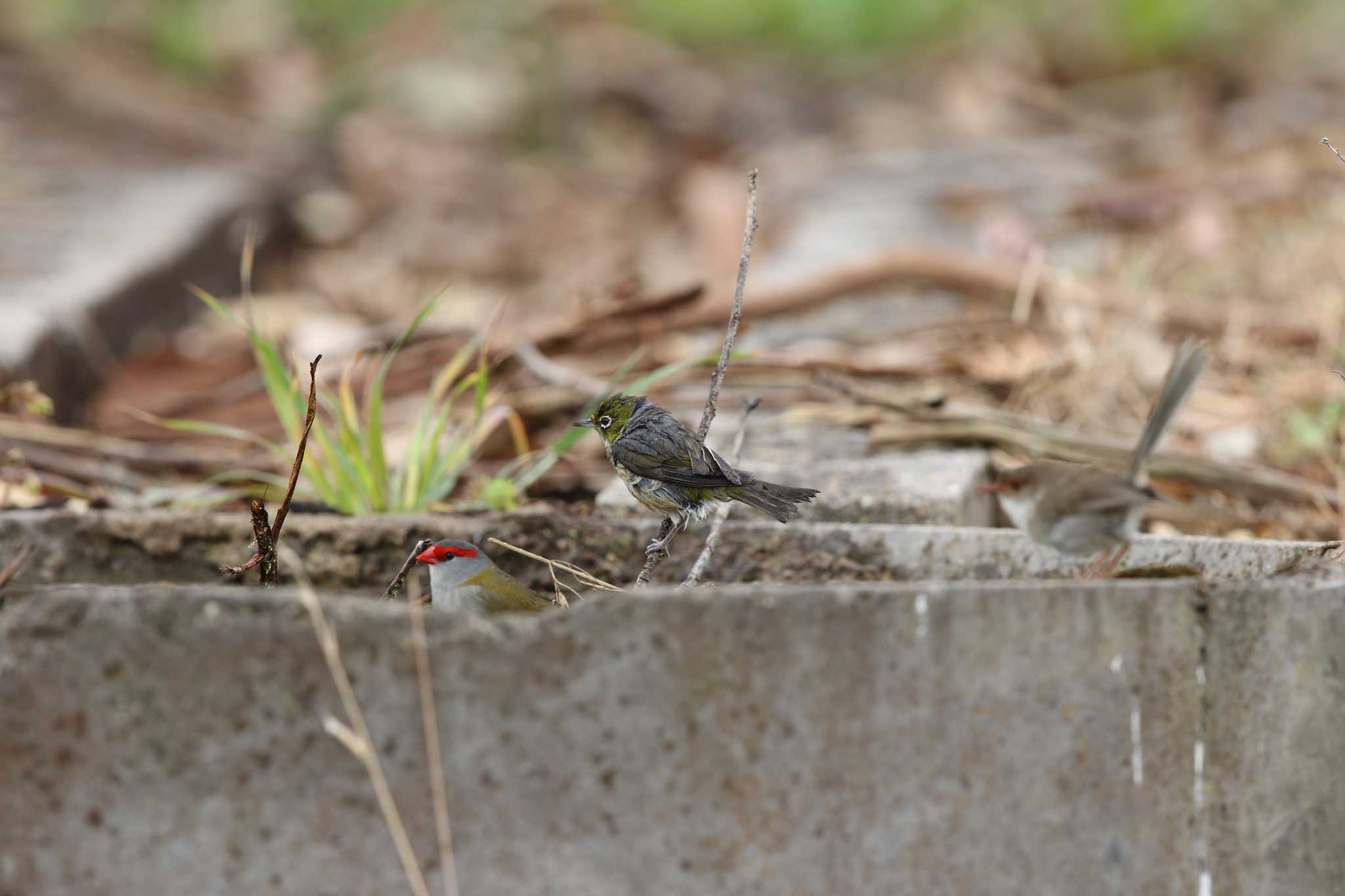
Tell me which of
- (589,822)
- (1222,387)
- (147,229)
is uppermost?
(1222,387)

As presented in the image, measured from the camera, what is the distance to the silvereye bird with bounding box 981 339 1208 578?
215cm

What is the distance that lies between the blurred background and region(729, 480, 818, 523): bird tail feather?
115cm

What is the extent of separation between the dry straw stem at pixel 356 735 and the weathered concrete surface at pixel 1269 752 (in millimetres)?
1068

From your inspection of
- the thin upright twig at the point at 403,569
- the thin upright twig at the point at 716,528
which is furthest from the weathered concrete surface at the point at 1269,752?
the thin upright twig at the point at 403,569

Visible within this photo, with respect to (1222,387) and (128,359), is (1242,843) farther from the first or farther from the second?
(128,359)

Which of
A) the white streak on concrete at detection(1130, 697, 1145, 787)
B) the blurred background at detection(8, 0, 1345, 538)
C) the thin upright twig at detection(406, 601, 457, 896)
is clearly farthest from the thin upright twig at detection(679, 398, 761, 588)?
the blurred background at detection(8, 0, 1345, 538)

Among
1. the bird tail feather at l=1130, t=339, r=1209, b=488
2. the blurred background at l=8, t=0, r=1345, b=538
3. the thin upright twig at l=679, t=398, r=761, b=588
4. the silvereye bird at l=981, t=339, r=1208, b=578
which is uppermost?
the blurred background at l=8, t=0, r=1345, b=538

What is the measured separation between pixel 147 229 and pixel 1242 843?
602 centimetres

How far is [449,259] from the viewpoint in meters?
8.15

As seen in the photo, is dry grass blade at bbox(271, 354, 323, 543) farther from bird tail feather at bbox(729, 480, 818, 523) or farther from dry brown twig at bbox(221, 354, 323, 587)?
bird tail feather at bbox(729, 480, 818, 523)

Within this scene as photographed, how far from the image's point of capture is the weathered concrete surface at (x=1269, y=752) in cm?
195

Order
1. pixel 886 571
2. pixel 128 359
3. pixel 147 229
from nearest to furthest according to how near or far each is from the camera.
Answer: pixel 886 571 → pixel 128 359 → pixel 147 229

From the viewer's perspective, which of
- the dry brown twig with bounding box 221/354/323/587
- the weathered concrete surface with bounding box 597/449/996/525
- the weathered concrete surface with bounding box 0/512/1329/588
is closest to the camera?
the dry brown twig with bounding box 221/354/323/587

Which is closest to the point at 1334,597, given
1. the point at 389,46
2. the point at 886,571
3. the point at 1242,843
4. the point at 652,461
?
the point at 1242,843
